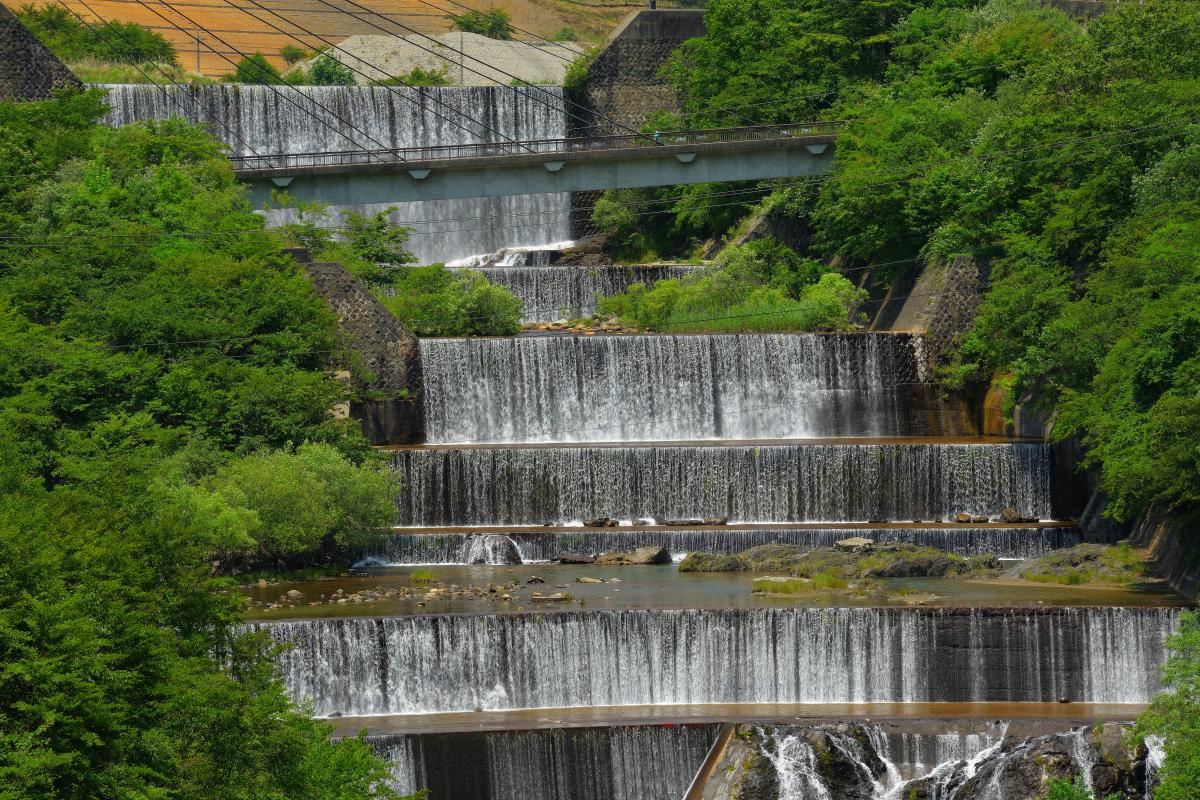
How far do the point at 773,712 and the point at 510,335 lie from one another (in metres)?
24.4

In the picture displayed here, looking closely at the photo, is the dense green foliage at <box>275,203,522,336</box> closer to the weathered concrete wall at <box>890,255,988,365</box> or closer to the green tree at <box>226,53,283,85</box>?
the weathered concrete wall at <box>890,255,988,365</box>

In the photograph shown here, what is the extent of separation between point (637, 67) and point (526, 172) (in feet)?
69.9

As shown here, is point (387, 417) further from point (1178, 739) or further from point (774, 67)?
point (1178, 739)

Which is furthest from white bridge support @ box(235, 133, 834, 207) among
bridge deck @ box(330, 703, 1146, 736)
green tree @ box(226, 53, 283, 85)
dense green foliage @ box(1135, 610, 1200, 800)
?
dense green foliage @ box(1135, 610, 1200, 800)

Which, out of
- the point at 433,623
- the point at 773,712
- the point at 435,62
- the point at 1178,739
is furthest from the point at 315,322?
the point at 435,62

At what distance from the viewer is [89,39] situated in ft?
283

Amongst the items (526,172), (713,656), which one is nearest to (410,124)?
(526,172)

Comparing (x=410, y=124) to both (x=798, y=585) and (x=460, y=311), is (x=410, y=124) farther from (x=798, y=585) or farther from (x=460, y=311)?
(x=798, y=585)

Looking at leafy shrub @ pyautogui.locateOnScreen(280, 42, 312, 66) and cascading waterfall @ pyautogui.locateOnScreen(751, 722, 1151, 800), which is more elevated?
leafy shrub @ pyautogui.locateOnScreen(280, 42, 312, 66)

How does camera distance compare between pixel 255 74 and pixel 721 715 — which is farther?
pixel 255 74

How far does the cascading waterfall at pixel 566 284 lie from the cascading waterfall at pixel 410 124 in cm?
918

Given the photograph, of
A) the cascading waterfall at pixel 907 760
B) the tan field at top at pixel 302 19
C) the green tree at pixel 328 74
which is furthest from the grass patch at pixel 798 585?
the tan field at top at pixel 302 19

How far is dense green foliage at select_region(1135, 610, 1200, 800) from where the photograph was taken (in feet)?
101

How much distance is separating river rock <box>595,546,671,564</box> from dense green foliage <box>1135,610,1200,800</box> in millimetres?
16921
